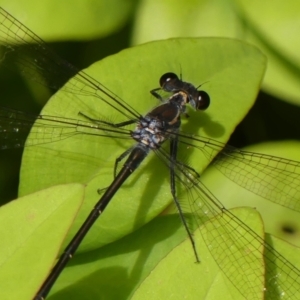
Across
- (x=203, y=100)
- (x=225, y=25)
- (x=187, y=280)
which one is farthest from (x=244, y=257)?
(x=225, y=25)

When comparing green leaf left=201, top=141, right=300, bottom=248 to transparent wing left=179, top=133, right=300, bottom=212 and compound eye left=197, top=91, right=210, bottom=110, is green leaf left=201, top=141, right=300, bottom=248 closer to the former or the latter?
transparent wing left=179, top=133, right=300, bottom=212

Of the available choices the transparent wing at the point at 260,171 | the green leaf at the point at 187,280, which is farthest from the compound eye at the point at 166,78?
the green leaf at the point at 187,280

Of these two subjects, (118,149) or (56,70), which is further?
(56,70)

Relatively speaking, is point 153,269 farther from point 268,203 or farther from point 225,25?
point 225,25

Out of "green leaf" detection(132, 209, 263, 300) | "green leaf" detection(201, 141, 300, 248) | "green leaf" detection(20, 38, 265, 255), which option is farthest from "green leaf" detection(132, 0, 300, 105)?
"green leaf" detection(132, 209, 263, 300)

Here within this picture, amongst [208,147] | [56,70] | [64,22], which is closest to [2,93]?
[56,70]

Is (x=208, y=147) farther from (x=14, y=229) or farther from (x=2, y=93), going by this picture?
(x=2, y=93)

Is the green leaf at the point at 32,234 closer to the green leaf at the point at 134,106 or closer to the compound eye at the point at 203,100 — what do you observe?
the green leaf at the point at 134,106
